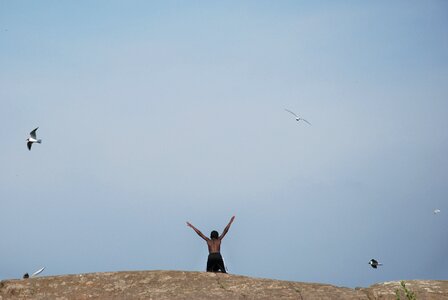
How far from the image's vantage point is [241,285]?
15.0 m

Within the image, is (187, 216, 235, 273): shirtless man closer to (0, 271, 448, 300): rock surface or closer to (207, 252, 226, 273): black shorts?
(207, 252, 226, 273): black shorts

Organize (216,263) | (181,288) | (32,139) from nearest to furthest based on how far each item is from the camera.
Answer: (181,288) → (216,263) → (32,139)

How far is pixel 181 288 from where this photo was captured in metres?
14.8

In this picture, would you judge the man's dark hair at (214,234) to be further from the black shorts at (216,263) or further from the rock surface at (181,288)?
the rock surface at (181,288)

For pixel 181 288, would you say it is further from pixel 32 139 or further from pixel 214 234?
pixel 32 139

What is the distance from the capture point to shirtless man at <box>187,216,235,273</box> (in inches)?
702

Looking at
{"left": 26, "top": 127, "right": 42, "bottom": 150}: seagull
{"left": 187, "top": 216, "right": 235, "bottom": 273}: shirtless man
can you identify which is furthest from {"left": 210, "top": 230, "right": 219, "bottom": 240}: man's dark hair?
{"left": 26, "top": 127, "right": 42, "bottom": 150}: seagull

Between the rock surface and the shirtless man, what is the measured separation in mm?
2328

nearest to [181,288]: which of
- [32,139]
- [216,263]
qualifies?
[216,263]

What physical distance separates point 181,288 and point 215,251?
324 cm

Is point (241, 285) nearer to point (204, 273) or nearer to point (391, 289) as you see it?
point (204, 273)

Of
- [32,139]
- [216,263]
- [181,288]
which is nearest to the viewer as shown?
[181,288]

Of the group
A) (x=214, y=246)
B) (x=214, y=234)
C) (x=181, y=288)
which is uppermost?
(x=214, y=234)

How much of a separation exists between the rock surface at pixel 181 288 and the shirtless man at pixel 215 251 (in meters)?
2.33
